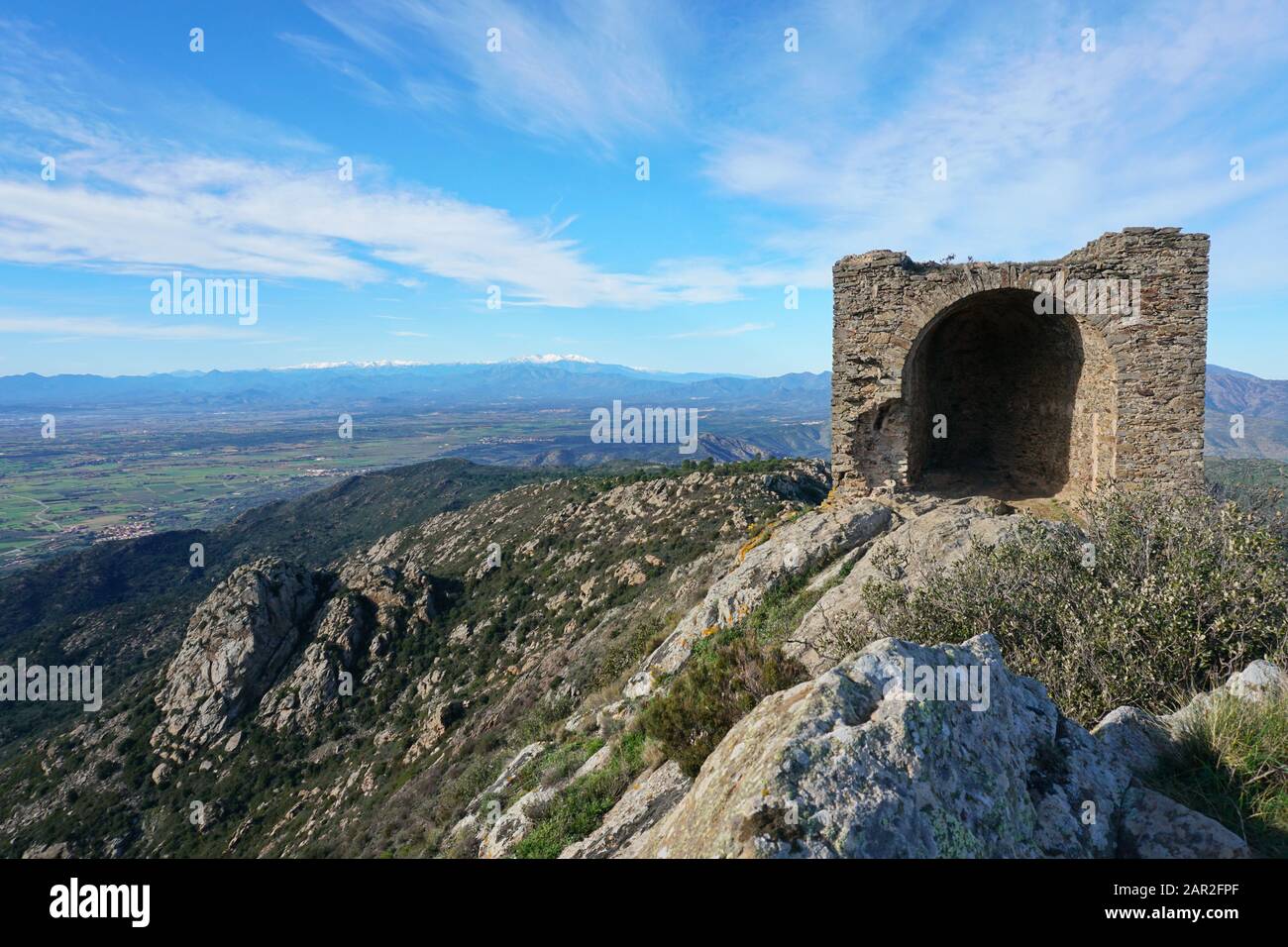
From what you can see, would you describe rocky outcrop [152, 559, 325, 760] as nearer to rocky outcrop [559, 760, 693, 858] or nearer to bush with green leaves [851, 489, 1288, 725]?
rocky outcrop [559, 760, 693, 858]

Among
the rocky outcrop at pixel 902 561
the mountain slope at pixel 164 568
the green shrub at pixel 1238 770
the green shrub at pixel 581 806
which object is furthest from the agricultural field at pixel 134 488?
the green shrub at pixel 1238 770

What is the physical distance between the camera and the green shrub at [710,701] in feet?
18.9

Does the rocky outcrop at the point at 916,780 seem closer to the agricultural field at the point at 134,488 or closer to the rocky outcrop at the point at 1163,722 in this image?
the rocky outcrop at the point at 1163,722

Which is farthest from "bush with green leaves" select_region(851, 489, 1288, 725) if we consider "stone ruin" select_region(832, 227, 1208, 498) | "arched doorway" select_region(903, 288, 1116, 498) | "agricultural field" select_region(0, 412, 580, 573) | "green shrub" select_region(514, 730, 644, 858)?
"agricultural field" select_region(0, 412, 580, 573)

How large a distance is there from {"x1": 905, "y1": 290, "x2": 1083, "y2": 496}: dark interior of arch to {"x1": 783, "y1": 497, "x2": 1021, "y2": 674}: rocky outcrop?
1.88 m

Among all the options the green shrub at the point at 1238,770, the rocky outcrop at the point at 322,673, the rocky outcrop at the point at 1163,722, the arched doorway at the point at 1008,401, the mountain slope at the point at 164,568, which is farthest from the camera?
the mountain slope at the point at 164,568

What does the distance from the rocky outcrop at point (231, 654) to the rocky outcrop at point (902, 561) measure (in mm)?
30491

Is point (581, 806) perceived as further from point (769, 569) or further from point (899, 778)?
point (769, 569)

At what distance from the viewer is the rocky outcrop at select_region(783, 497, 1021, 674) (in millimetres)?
7248

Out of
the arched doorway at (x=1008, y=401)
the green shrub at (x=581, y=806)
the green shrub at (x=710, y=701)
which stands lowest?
the green shrub at (x=581, y=806)

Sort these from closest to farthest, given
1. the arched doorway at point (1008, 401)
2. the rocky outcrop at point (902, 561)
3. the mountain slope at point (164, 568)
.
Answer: the rocky outcrop at point (902, 561)
the arched doorway at point (1008, 401)
the mountain slope at point (164, 568)

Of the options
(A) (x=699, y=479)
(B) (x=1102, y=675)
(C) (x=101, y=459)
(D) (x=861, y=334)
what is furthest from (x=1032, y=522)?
(C) (x=101, y=459)

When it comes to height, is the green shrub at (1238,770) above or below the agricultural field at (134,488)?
above

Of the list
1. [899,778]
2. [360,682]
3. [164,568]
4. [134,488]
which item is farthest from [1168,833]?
[134,488]
